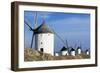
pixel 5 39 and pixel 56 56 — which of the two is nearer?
pixel 5 39

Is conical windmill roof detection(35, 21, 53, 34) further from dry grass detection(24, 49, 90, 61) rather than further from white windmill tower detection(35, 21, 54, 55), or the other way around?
dry grass detection(24, 49, 90, 61)

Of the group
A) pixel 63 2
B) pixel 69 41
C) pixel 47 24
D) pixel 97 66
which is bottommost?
pixel 97 66

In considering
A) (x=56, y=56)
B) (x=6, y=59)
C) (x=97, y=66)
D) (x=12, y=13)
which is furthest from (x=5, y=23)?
(x=97, y=66)

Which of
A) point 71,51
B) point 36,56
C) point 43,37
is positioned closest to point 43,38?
point 43,37

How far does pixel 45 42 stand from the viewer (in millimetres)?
1648

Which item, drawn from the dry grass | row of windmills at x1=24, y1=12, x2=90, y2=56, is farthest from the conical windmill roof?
the dry grass

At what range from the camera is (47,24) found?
1.66 meters

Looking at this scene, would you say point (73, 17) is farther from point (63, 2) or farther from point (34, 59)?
point (34, 59)

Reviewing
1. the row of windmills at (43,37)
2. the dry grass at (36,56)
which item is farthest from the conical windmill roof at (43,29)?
the dry grass at (36,56)

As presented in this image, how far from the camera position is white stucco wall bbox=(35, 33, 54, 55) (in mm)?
1629

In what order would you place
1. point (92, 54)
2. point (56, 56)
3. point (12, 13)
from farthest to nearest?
1. point (92, 54)
2. point (56, 56)
3. point (12, 13)

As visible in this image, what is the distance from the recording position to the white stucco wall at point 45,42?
1.63 m

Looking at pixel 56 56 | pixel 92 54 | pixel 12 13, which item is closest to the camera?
pixel 12 13

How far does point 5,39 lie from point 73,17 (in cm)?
54
